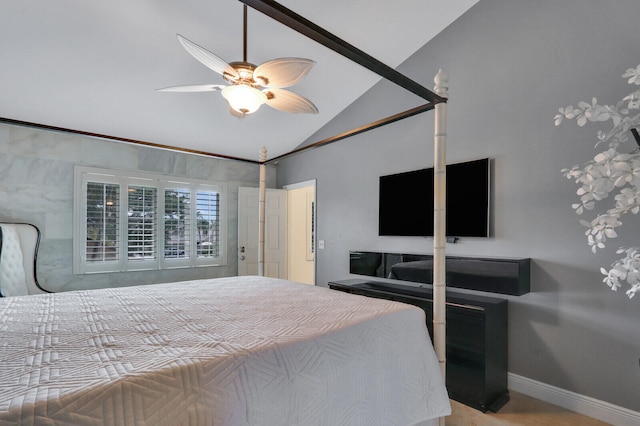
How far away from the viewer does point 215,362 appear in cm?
98

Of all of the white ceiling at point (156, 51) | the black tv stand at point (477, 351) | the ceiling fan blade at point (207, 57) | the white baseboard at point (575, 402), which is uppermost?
the white ceiling at point (156, 51)

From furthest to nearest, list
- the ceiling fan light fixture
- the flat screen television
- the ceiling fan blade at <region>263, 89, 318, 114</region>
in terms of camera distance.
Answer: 1. the flat screen television
2. the ceiling fan blade at <region>263, 89, 318, 114</region>
3. the ceiling fan light fixture

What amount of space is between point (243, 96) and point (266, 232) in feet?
9.93

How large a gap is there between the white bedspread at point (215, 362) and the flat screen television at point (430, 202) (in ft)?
4.78

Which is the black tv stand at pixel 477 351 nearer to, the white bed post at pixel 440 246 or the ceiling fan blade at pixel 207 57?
the white bed post at pixel 440 246

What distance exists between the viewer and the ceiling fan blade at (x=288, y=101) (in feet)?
7.70

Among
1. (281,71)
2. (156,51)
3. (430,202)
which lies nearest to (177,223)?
(156,51)

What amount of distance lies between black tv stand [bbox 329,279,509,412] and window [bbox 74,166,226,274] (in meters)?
3.15

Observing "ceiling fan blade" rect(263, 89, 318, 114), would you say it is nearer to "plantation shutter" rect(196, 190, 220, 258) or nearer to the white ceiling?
the white ceiling

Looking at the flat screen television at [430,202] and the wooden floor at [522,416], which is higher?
the flat screen television at [430,202]

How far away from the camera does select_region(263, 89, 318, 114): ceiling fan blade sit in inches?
92.5

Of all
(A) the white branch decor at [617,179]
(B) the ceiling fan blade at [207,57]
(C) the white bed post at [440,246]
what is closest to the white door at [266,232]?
(B) the ceiling fan blade at [207,57]

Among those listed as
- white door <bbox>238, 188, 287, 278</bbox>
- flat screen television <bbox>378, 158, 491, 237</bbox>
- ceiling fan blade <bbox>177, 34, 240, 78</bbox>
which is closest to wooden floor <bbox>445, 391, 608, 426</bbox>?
flat screen television <bbox>378, 158, 491, 237</bbox>

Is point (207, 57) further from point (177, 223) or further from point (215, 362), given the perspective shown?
point (177, 223)
